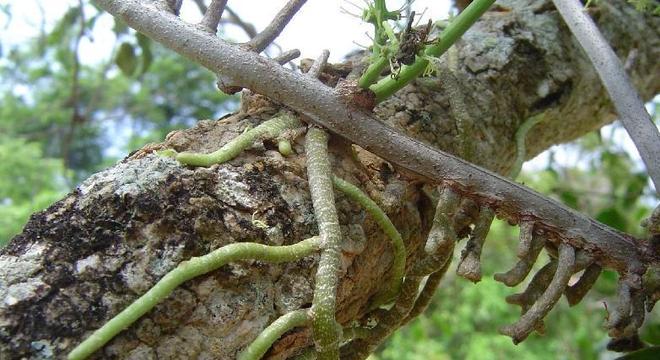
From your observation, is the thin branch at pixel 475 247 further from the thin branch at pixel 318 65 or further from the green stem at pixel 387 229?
the thin branch at pixel 318 65

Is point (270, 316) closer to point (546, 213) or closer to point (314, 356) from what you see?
point (314, 356)

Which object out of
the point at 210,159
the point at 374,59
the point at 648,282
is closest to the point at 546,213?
the point at 648,282

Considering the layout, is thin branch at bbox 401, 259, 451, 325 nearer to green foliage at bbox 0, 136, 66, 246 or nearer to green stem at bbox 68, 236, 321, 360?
green stem at bbox 68, 236, 321, 360

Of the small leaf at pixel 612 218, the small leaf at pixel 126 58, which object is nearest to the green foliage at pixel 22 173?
the small leaf at pixel 126 58

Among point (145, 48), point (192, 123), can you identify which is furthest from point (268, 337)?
point (192, 123)

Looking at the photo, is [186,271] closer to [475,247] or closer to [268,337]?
[268,337]
